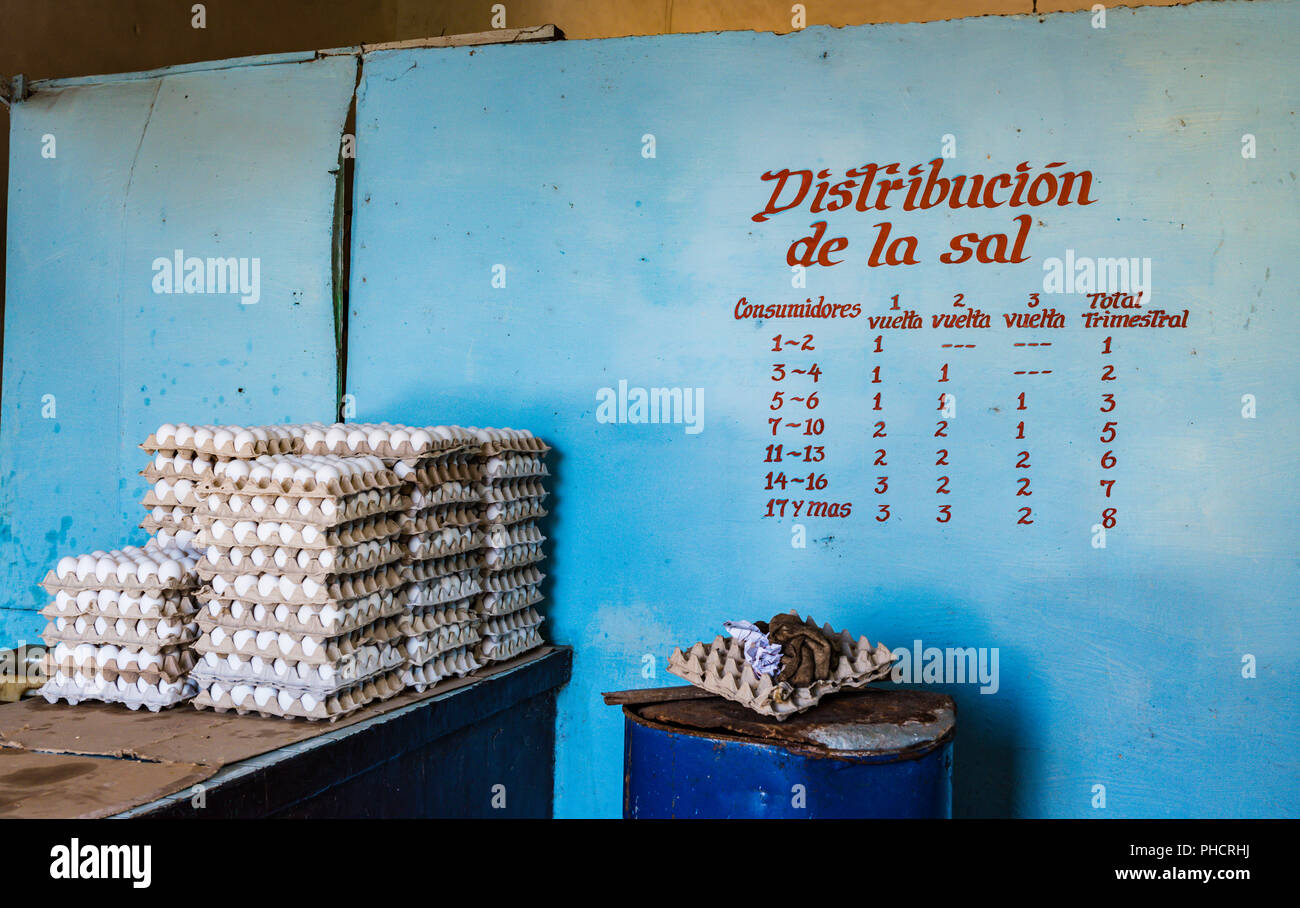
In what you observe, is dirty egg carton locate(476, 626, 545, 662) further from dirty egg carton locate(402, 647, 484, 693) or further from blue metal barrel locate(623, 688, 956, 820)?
blue metal barrel locate(623, 688, 956, 820)

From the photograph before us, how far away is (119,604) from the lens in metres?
2.86

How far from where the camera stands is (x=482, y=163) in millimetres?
4047

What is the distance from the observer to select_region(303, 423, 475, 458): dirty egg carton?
3.07 metres

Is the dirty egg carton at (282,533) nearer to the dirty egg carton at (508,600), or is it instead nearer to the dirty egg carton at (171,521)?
the dirty egg carton at (171,521)

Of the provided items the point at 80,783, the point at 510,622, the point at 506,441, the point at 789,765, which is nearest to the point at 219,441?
the point at 506,441

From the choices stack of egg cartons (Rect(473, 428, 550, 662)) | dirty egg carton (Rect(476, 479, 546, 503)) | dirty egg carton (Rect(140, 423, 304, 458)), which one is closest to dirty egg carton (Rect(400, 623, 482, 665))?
stack of egg cartons (Rect(473, 428, 550, 662))

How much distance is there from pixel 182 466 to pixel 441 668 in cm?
99

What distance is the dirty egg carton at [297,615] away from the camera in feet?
8.82

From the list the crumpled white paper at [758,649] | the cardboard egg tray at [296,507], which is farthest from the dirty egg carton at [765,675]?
the cardboard egg tray at [296,507]
